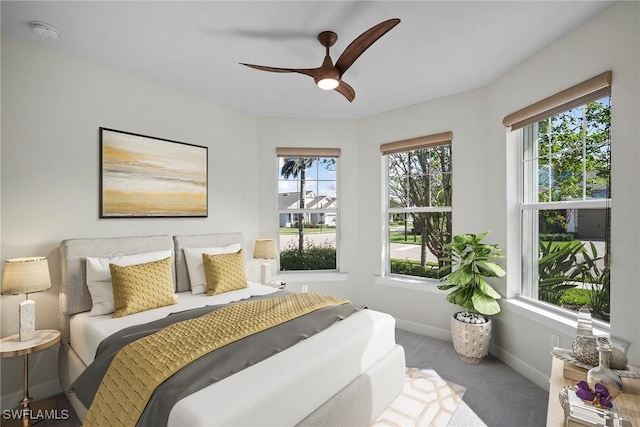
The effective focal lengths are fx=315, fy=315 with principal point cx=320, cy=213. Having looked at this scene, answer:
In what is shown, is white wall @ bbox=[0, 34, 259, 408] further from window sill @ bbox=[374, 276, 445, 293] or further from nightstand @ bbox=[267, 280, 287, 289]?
window sill @ bbox=[374, 276, 445, 293]

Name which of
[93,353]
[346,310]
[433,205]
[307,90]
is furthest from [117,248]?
[433,205]

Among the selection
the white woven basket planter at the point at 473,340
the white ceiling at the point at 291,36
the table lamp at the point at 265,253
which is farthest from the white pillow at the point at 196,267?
the white woven basket planter at the point at 473,340

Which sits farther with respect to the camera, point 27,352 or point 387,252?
point 387,252

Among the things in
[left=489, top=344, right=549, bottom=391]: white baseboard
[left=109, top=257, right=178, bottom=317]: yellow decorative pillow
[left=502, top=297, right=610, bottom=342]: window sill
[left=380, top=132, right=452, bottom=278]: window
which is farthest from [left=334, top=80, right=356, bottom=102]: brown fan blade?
[left=489, top=344, right=549, bottom=391]: white baseboard

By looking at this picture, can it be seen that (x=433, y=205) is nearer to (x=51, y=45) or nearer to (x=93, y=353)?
(x=93, y=353)

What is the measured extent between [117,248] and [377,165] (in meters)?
3.01

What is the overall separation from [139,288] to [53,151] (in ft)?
4.28

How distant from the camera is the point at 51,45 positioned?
8.00 feet

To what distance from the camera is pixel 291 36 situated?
90.5 inches

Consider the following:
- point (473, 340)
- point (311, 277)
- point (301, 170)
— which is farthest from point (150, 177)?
point (473, 340)

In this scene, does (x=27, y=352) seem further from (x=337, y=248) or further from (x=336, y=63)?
(x=337, y=248)

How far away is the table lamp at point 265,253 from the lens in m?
3.71

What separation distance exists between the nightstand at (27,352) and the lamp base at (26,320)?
1.4 inches

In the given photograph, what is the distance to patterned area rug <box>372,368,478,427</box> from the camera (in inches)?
83.8
